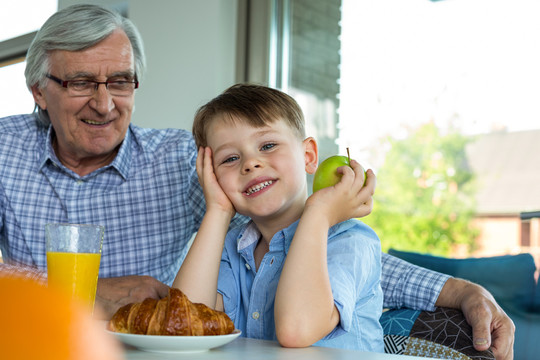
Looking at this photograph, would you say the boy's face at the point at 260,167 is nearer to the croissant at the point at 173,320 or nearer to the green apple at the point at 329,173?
the green apple at the point at 329,173

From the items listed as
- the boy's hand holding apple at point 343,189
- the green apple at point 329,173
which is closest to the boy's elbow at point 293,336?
the boy's hand holding apple at point 343,189

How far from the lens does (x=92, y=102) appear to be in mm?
1816

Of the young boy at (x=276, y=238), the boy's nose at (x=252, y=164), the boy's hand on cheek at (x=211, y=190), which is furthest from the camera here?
the boy's hand on cheek at (x=211, y=190)

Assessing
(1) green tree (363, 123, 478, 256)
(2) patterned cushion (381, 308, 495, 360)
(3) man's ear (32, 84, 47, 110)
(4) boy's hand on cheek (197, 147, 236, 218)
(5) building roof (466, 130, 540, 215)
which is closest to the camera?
(2) patterned cushion (381, 308, 495, 360)

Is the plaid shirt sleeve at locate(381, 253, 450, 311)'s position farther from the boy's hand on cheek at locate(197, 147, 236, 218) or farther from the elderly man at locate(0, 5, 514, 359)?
the elderly man at locate(0, 5, 514, 359)

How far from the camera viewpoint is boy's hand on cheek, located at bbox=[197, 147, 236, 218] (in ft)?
4.34

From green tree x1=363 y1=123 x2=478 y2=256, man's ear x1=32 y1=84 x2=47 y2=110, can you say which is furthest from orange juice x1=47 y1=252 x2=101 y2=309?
green tree x1=363 y1=123 x2=478 y2=256

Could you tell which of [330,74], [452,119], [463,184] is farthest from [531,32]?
[330,74]

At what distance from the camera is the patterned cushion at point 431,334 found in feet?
3.67

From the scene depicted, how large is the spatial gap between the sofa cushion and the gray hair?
4.25 feet

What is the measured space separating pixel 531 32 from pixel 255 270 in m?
1.79

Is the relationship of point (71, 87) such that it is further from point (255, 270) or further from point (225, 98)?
point (255, 270)

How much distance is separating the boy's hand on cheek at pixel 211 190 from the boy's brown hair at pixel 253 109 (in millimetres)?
82

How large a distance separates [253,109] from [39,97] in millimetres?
1029
